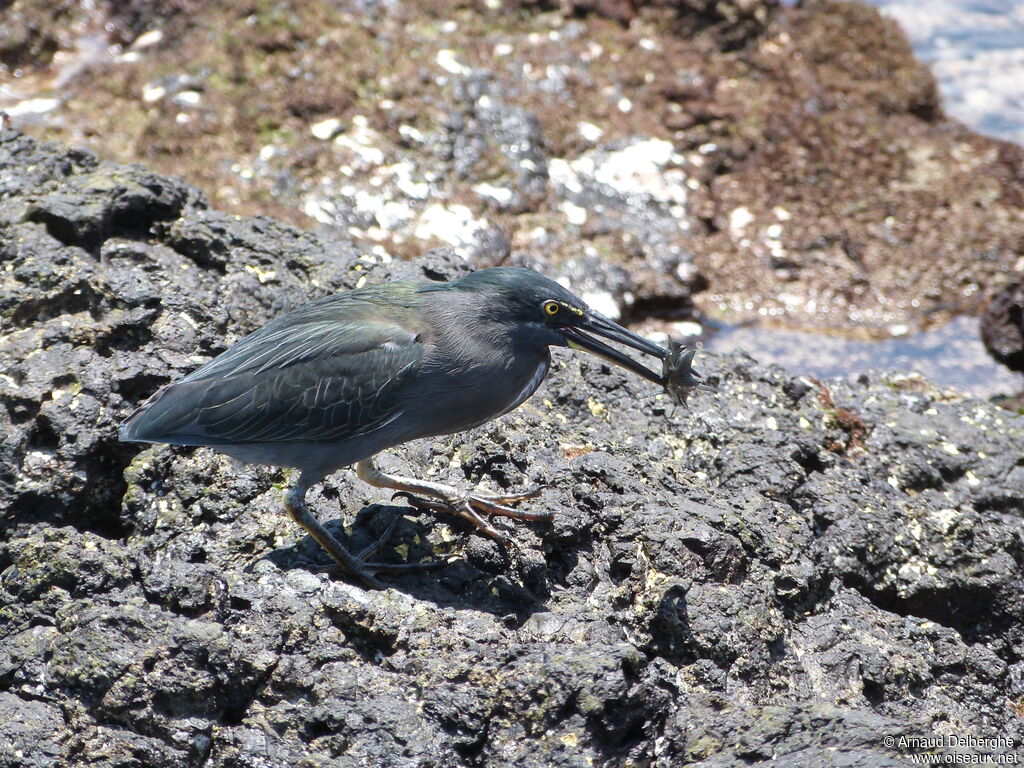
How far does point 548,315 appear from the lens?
4.39 metres

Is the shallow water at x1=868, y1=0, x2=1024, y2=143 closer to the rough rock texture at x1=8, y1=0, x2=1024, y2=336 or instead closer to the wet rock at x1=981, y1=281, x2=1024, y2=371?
the rough rock texture at x1=8, y1=0, x2=1024, y2=336

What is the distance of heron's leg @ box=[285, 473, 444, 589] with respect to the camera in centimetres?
397

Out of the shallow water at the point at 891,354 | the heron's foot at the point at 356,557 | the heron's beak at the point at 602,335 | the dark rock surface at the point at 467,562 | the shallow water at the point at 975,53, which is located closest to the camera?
the dark rock surface at the point at 467,562

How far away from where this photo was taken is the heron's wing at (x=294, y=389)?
167 inches

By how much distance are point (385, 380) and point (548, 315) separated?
2.53 feet

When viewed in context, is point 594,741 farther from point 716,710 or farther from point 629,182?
point 629,182

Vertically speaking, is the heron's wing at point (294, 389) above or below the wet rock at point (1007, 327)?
above

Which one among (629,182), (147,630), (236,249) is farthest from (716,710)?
(629,182)

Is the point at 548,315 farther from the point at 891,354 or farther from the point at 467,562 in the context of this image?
the point at 891,354

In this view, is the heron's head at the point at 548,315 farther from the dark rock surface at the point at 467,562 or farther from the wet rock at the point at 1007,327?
the wet rock at the point at 1007,327

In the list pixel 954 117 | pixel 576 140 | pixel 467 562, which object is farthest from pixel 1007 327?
pixel 467 562

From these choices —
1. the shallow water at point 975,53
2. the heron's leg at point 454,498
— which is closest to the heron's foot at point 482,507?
the heron's leg at point 454,498

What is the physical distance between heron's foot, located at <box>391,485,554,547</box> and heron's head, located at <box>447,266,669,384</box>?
66 centimetres

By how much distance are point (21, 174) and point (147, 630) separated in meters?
3.07
